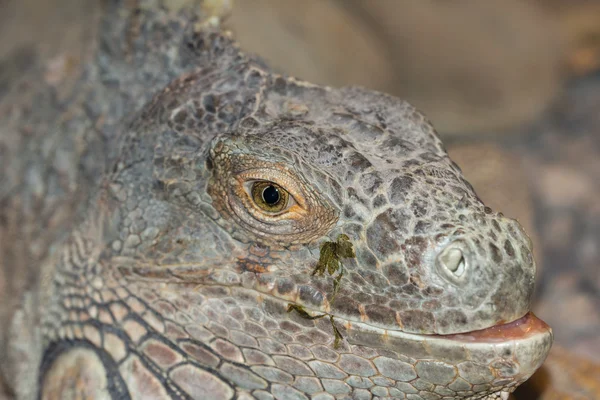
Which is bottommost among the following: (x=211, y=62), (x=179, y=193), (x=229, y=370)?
(x=229, y=370)

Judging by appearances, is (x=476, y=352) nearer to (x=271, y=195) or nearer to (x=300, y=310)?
(x=300, y=310)

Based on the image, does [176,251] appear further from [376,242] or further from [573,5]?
[573,5]

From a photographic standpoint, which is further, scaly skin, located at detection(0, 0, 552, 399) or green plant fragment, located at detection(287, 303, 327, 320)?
green plant fragment, located at detection(287, 303, 327, 320)

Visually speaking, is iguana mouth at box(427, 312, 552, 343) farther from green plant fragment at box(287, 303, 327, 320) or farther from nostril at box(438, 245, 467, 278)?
green plant fragment at box(287, 303, 327, 320)

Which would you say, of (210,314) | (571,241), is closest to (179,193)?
(210,314)

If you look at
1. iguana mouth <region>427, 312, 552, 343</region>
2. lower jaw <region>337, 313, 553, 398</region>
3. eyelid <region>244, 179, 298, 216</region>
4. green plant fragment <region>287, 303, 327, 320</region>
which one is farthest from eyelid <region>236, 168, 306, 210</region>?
iguana mouth <region>427, 312, 552, 343</region>

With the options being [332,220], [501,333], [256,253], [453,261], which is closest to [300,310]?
[256,253]

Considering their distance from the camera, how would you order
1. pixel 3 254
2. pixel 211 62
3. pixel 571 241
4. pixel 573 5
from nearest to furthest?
1. pixel 211 62
2. pixel 3 254
3. pixel 571 241
4. pixel 573 5
